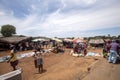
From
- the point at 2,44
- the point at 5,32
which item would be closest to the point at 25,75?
the point at 2,44

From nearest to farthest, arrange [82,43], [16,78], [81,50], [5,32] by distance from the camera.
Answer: [16,78] → [81,50] → [82,43] → [5,32]

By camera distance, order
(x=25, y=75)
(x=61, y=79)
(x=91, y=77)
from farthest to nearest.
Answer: (x=25, y=75)
(x=61, y=79)
(x=91, y=77)

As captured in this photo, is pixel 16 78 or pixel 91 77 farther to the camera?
pixel 91 77

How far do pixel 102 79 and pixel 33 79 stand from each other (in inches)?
212

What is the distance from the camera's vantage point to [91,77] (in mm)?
7406

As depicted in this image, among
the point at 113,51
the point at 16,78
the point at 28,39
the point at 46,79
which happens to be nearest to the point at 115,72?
the point at 113,51

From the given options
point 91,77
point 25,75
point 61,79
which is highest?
point 91,77

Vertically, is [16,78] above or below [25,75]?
above

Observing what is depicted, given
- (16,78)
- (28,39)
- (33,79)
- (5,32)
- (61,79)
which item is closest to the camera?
(16,78)

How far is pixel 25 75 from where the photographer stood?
467 inches

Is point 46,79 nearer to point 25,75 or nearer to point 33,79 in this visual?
point 33,79

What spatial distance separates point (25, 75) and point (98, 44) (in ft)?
96.9

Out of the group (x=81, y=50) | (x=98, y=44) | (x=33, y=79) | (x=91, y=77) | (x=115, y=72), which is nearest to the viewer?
(x=91, y=77)

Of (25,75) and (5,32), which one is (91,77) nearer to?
(25,75)
